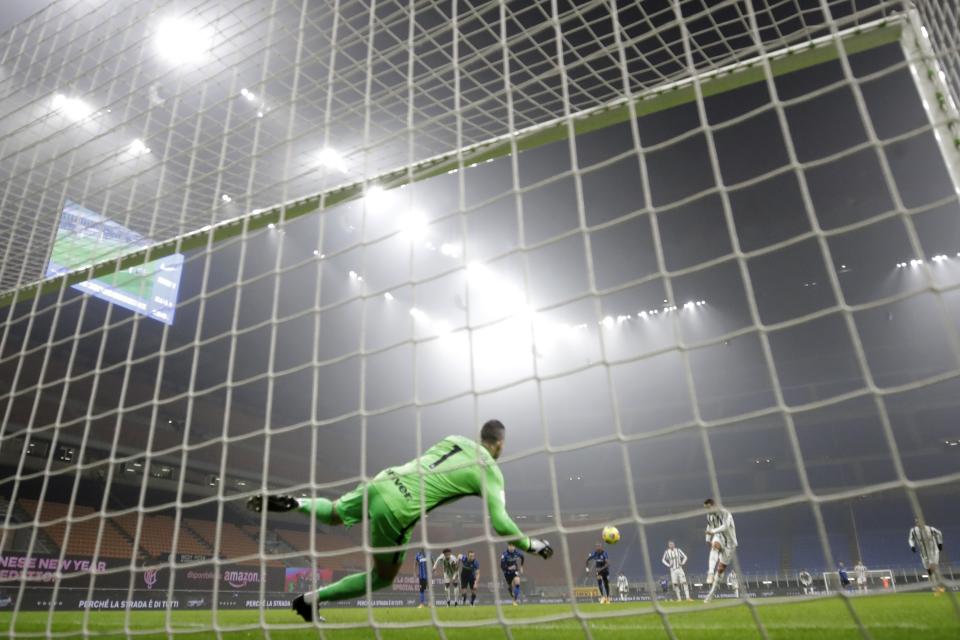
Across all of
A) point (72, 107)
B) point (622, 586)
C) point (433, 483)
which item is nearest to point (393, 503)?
point (433, 483)

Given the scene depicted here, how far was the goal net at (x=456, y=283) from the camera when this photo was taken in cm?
309

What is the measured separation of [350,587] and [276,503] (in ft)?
2.11

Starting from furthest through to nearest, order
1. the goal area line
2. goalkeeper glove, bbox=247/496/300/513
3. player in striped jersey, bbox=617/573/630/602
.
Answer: player in striped jersey, bbox=617/573/630/602 → goalkeeper glove, bbox=247/496/300/513 → the goal area line

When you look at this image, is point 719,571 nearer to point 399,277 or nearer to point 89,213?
point 89,213

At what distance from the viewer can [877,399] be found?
6.41 feet

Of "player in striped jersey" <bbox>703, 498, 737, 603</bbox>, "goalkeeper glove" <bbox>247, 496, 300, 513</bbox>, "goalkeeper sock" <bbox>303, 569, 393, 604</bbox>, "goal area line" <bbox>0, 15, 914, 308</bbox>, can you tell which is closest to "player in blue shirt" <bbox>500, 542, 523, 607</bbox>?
"player in striped jersey" <bbox>703, 498, 737, 603</bbox>

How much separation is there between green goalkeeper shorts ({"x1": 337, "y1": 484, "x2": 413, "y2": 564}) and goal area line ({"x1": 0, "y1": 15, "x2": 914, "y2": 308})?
1.69 metres

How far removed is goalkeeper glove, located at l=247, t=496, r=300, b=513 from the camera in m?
3.26

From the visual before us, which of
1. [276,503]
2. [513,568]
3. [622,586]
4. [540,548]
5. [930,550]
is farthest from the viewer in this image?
[622,586]

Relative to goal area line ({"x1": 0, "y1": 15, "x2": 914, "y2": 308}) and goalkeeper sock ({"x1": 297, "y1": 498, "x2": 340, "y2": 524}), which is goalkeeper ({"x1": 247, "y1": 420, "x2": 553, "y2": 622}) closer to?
goalkeeper sock ({"x1": 297, "y1": 498, "x2": 340, "y2": 524})

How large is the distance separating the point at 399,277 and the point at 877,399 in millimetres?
20648

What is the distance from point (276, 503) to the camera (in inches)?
132

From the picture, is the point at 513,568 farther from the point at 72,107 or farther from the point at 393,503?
the point at 72,107

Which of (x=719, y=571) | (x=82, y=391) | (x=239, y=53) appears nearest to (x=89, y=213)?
(x=239, y=53)
